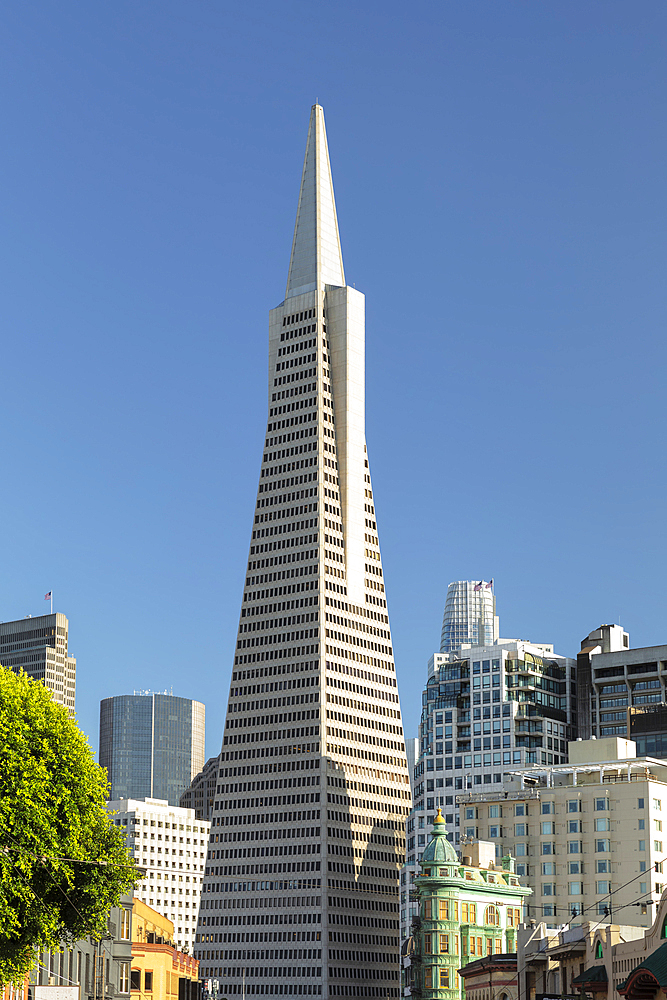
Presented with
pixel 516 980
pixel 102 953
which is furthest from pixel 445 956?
pixel 102 953

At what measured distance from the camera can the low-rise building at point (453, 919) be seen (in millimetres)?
155000

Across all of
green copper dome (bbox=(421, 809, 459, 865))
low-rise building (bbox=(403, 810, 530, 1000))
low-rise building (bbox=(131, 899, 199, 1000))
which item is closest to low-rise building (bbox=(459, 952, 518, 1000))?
low-rise building (bbox=(403, 810, 530, 1000))

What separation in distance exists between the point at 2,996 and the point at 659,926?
35956mm

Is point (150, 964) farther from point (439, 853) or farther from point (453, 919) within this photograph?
point (439, 853)

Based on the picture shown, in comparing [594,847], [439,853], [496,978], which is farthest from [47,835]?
[594,847]

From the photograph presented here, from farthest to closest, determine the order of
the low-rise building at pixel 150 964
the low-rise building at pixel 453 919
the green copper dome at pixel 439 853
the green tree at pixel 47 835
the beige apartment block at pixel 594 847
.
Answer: the beige apartment block at pixel 594 847 → the green copper dome at pixel 439 853 → the low-rise building at pixel 453 919 → the low-rise building at pixel 150 964 → the green tree at pixel 47 835

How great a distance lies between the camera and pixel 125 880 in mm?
86438

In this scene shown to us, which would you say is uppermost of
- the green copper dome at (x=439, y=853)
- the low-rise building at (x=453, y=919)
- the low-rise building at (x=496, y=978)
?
the green copper dome at (x=439, y=853)

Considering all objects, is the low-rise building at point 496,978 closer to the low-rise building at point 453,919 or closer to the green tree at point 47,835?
the low-rise building at point 453,919

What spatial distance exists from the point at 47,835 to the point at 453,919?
8686 centimetres


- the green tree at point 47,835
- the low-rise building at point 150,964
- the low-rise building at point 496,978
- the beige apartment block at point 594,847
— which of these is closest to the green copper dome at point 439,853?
the low-rise building at point 496,978

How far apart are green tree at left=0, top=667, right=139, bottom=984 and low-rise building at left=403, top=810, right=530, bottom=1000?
7549 cm

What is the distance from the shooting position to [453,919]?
158m

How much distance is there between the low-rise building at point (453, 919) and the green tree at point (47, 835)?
248 feet
